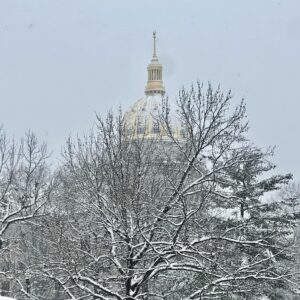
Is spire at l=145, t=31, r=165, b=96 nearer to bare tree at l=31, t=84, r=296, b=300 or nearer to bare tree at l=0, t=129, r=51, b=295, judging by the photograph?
bare tree at l=0, t=129, r=51, b=295

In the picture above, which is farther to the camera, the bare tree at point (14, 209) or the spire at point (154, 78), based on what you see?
the spire at point (154, 78)

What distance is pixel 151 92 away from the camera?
109 m

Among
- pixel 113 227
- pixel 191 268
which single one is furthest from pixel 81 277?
pixel 191 268

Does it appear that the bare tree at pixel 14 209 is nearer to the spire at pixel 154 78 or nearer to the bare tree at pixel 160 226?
the bare tree at pixel 160 226

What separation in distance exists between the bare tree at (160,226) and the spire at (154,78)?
90949 mm

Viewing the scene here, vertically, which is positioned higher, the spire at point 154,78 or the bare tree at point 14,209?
the spire at point 154,78

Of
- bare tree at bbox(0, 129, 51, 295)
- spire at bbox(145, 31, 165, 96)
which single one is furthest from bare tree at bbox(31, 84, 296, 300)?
spire at bbox(145, 31, 165, 96)

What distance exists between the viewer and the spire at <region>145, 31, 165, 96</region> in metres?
109

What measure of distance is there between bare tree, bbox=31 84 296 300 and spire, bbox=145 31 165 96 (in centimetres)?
9095

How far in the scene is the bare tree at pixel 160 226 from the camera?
51.0ft

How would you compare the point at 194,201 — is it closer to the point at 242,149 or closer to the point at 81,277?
the point at 242,149

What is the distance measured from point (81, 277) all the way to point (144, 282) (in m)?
1.50

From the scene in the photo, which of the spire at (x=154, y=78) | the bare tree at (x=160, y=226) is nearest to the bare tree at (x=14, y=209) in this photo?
the bare tree at (x=160, y=226)

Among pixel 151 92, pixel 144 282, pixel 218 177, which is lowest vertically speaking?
pixel 144 282
